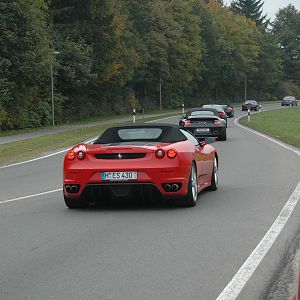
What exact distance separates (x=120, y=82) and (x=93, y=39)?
734cm

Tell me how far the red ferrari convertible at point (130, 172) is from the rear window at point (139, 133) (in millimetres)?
469

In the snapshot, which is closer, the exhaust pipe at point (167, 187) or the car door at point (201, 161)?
the exhaust pipe at point (167, 187)

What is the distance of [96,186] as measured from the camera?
1016 cm

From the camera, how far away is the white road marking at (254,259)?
5.76 m

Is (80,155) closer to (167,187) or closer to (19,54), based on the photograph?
(167,187)

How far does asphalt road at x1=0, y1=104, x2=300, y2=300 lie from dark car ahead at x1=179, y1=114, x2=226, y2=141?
15251 millimetres

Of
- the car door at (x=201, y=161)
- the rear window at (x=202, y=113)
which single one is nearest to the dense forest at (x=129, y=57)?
the rear window at (x=202, y=113)

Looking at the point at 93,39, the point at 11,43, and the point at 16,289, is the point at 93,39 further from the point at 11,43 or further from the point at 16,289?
the point at 16,289

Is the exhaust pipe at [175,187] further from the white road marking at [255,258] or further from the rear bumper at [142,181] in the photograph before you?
the white road marking at [255,258]

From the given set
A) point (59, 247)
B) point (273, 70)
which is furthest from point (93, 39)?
point (273, 70)

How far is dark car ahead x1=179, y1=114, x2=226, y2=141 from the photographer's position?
28609mm

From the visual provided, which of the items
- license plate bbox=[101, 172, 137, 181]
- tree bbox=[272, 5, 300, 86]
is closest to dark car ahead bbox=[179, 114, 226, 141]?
license plate bbox=[101, 172, 137, 181]

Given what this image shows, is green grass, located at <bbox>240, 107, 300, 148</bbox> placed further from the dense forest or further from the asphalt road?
the asphalt road

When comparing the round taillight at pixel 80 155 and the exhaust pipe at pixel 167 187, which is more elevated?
the round taillight at pixel 80 155
